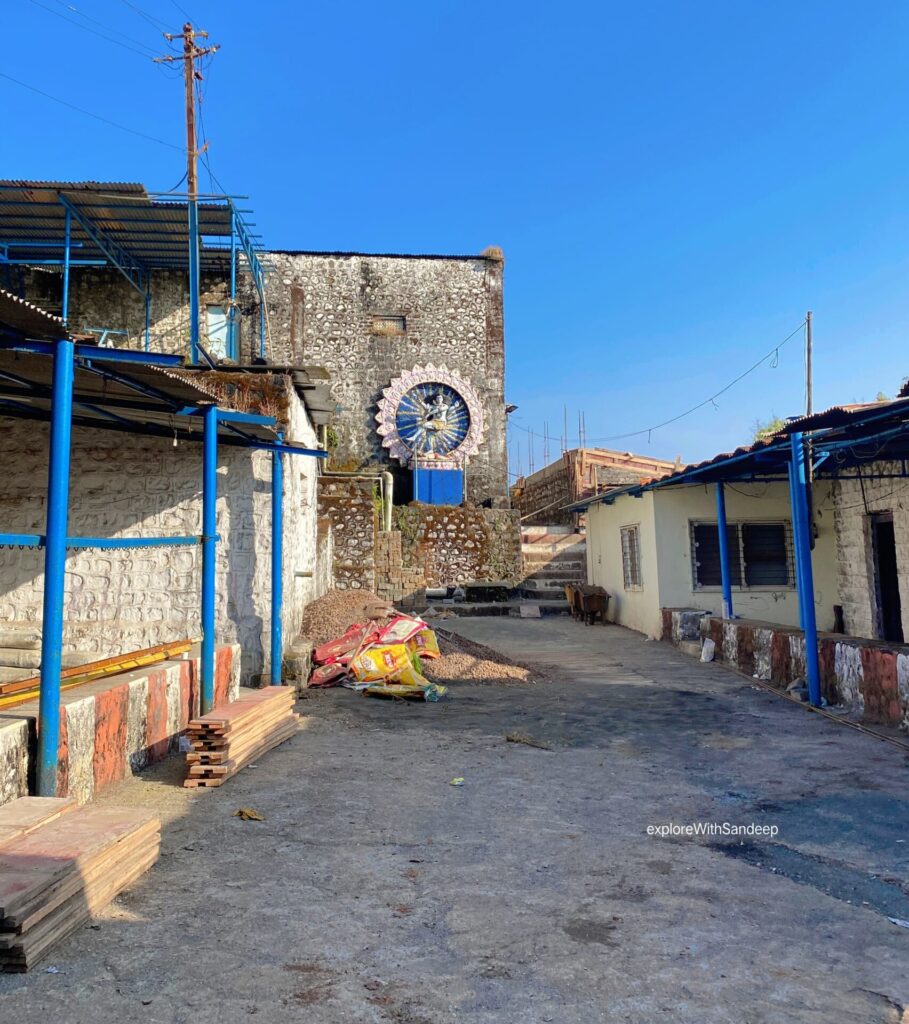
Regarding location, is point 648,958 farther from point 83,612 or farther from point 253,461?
point 83,612

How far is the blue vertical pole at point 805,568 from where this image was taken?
762cm

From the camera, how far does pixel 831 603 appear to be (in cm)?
1259

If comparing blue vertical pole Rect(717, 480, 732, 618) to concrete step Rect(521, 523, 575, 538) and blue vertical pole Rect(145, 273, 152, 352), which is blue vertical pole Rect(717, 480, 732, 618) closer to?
concrete step Rect(521, 523, 575, 538)

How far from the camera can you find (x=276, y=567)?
7.45 m

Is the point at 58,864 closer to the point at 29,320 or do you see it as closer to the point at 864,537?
the point at 29,320

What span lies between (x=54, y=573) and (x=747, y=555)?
11.6 meters

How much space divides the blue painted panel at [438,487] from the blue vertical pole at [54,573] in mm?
17553

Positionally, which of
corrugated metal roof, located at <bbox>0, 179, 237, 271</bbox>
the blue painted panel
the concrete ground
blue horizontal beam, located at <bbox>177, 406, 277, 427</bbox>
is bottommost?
the concrete ground

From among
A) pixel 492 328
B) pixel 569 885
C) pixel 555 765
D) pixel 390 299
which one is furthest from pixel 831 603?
pixel 390 299

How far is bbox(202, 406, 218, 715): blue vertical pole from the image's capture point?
5.85 metres

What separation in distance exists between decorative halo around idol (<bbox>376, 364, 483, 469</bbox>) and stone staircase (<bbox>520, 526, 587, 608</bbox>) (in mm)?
3246

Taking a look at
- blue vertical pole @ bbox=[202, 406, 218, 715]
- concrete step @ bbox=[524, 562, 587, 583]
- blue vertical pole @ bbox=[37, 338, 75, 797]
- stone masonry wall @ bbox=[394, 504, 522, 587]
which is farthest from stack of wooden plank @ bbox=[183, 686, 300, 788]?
concrete step @ bbox=[524, 562, 587, 583]

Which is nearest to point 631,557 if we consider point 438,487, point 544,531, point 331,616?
point 331,616

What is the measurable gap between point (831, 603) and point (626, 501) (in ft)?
13.5
